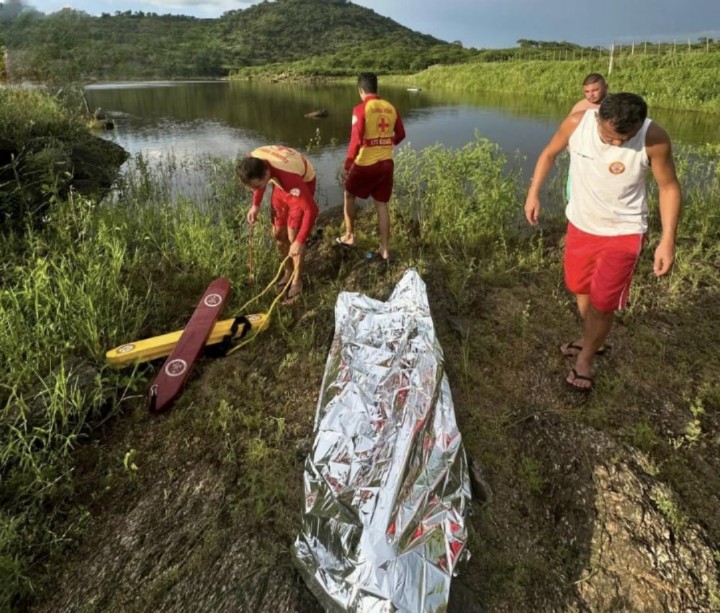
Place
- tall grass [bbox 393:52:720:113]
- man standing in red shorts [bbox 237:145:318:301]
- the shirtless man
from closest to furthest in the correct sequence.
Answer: man standing in red shorts [bbox 237:145:318:301] → the shirtless man → tall grass [bbox 393:52:720:113]

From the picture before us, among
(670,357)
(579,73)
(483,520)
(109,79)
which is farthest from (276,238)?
(109,79)

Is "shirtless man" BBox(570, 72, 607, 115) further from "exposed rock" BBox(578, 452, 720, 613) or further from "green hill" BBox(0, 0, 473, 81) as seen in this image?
"green hill" BBox(0, 0, 473, 81)

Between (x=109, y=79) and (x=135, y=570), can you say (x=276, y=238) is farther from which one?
(x=109, y=79)

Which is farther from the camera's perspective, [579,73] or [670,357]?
[579,73]

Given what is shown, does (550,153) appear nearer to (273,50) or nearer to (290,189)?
(290,189)

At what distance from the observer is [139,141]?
41.2 ft

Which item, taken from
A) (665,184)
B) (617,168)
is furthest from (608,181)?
(665,184)

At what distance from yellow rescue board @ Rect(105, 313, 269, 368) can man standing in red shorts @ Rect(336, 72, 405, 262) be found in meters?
1.58

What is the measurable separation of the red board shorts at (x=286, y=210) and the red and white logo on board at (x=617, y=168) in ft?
6.84

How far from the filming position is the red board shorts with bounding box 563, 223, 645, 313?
238 centimetres

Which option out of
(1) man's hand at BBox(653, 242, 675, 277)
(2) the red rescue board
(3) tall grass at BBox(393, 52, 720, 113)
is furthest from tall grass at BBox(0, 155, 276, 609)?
(3) tall grass at BBox(393, 52, 720, 113)

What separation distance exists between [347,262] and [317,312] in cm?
96

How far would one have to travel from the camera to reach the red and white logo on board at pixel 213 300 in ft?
10.7

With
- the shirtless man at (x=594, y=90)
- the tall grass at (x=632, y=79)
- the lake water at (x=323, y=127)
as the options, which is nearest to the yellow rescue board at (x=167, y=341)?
the shirtless man at (x=594, y=90)
